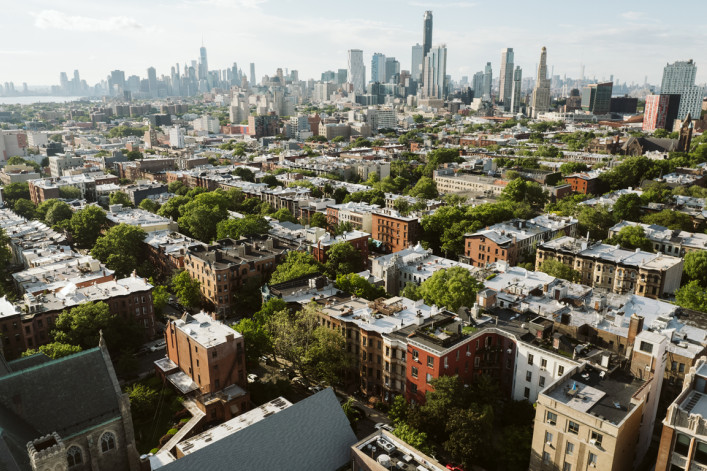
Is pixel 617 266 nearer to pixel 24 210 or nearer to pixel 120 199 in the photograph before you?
pixel 120 199

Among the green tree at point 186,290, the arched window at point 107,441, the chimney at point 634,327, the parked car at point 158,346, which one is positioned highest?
the chimney at point 634,327

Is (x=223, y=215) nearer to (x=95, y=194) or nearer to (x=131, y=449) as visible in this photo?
(x=95, y=194)

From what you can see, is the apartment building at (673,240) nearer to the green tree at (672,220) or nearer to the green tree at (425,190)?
the green tree at (672,220)

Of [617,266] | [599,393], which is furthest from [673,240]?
[599,393]

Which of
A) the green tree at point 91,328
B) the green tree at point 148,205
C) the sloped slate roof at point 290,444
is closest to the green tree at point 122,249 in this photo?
the green tree at point 91,328

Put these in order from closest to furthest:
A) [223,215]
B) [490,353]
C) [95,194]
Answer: [490,353] → [223,215] → [95,194]

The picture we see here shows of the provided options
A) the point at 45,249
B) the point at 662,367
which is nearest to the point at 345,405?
the point at 662,367

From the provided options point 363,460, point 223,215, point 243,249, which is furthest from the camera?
point 223,215
